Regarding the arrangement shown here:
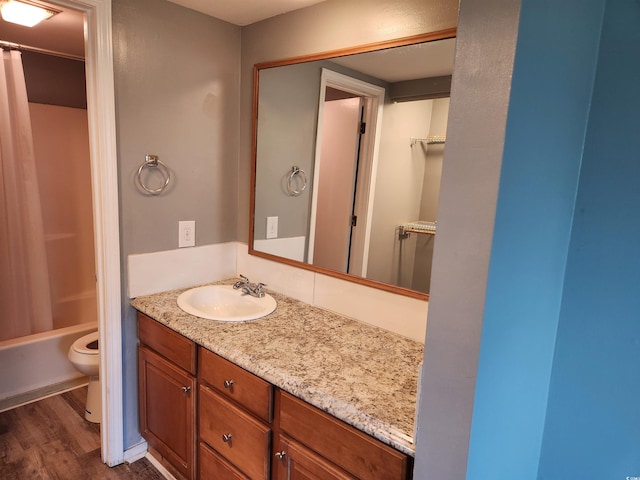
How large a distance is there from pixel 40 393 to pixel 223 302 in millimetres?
1553

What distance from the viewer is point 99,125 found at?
1.66 meters

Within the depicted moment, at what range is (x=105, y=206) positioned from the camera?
5.63ft

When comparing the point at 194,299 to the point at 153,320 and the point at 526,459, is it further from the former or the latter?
the point at 526,459

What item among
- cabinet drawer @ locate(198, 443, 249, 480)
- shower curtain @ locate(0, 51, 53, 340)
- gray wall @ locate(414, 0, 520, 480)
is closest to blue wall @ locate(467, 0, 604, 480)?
gray wall @ locate(414, 0, 520, 480)

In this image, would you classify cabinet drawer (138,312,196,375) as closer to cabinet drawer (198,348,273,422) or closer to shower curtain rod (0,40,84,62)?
cabinet drawer (198,348,273,422)

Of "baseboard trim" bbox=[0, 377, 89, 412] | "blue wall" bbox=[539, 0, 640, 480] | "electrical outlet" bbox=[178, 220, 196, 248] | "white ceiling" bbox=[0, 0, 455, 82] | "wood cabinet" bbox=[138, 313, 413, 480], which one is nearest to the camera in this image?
"blue wall" bbox=[539, 0, 640, 480]

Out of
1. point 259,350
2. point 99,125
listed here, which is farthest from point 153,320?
point 99,125

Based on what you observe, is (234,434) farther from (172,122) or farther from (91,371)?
(172,122)

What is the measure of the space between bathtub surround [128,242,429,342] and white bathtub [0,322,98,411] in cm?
122

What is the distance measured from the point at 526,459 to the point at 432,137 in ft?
3.42

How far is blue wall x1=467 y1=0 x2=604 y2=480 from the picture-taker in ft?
2.35

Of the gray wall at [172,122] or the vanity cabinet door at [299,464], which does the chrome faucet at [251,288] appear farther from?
the vanity cabinet door at [299,464]

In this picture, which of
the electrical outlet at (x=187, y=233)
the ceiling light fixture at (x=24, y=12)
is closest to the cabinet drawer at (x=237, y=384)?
the electrical outlet at (x=187, y=233)

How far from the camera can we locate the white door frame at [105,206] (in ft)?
5.26
